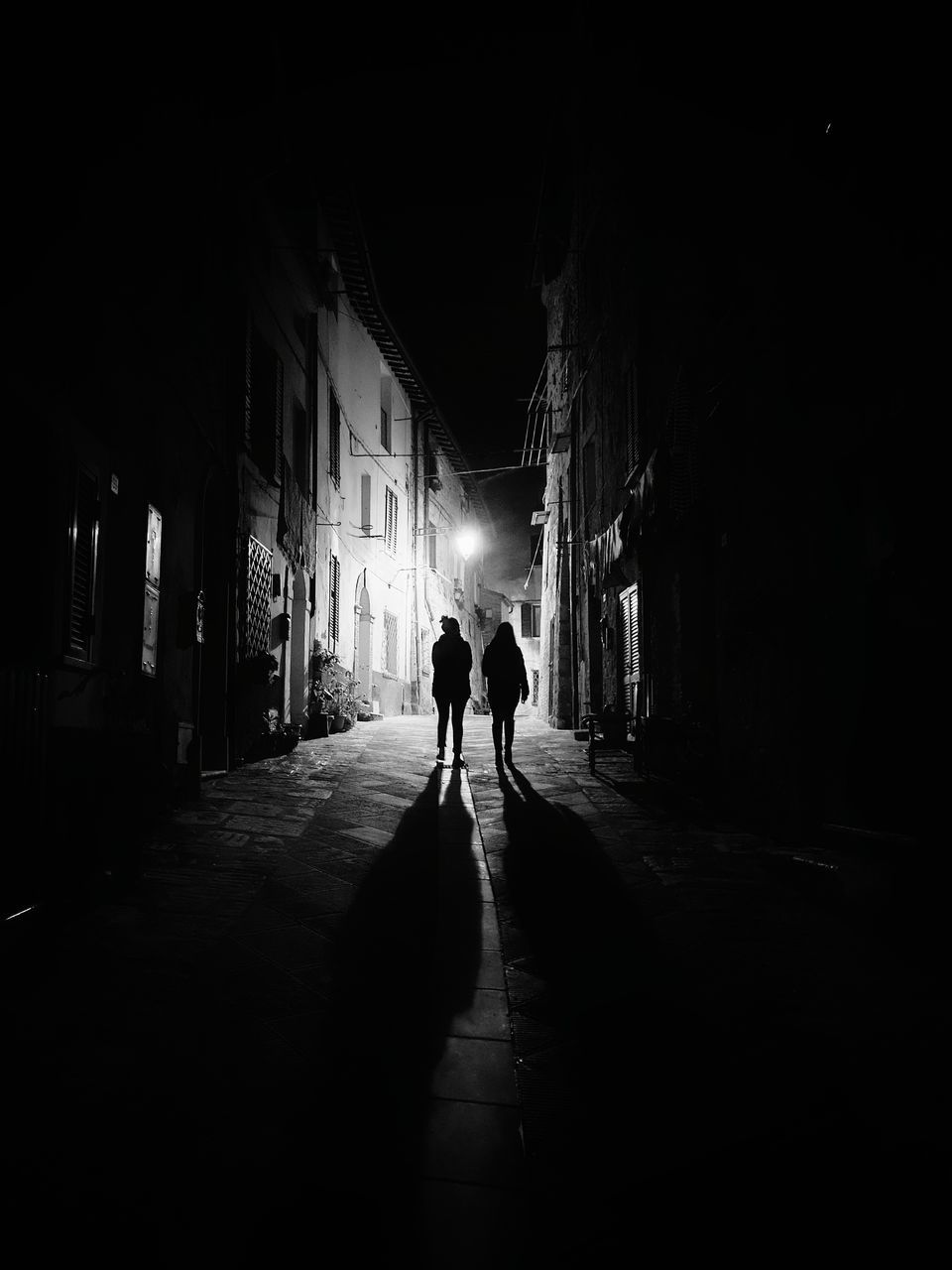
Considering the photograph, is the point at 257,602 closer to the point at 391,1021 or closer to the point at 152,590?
the point at 152,590

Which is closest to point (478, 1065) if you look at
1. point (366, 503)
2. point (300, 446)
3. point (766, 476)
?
point (766, 476)

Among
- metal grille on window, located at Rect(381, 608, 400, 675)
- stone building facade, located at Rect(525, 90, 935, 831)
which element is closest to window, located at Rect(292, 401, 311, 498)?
stone building facade, located at Rect(525, 90, 935, 831)

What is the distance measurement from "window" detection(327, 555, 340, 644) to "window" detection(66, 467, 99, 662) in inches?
447

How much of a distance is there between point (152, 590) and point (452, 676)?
12.7ft

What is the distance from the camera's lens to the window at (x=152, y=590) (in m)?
6.77

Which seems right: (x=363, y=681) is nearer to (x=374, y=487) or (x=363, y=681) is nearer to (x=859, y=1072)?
(x=374, y=487)

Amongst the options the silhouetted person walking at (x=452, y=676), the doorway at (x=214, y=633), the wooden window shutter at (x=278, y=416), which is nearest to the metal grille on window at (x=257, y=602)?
the doorway at (x=214, y=633)

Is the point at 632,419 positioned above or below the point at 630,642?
above

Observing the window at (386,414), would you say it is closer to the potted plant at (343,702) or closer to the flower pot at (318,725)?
the potted plant at (343,702)

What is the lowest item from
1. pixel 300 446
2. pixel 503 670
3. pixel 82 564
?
pixel 503 670

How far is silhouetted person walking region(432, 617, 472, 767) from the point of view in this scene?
968cm

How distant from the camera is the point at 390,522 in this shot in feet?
78.1

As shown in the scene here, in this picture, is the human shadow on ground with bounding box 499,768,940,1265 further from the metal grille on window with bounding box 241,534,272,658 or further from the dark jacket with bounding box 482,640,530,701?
the metal grille on window with bounding box 241,534,272,658

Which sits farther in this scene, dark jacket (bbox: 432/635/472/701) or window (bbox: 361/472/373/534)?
window (bbox: 361/472/373/534)
